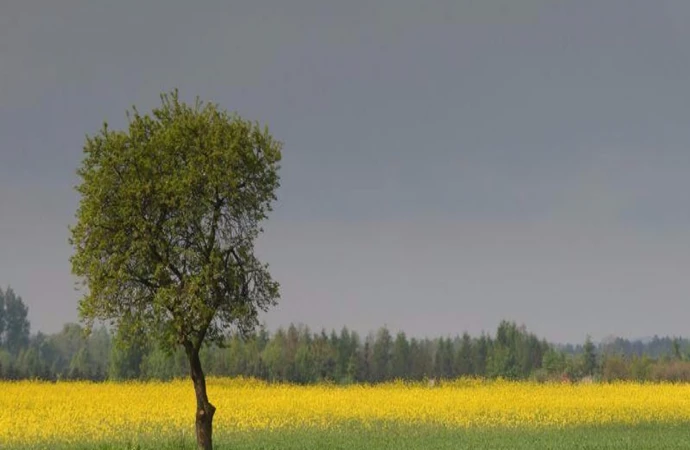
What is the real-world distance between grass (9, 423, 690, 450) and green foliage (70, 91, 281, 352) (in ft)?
19.2

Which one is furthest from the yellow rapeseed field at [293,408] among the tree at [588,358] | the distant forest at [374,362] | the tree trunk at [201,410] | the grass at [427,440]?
the tree at [588,358]

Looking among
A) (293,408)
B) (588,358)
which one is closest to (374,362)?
(588,358)

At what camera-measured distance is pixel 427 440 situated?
132ft

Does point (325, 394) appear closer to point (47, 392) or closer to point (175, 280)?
point (47, 392)

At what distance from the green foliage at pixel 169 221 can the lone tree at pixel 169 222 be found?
36mm

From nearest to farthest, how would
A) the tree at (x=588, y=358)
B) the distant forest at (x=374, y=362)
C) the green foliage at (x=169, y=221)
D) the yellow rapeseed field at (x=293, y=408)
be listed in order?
the green foliage at (x=169, y=221) < the yellow rapeseed field at (x=293, y=408) < the distant forest at (x=374, y=362) < the tree at (x=588, y=358)

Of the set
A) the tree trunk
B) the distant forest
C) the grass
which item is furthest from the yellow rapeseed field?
the distant forest

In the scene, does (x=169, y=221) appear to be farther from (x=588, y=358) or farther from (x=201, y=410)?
(x=588, y=358)

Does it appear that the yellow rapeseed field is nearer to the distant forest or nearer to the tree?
the distant forest

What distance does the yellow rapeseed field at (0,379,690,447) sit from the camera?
4478cm

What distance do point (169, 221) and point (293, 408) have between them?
959 inches

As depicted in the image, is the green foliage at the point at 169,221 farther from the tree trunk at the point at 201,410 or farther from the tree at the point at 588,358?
the tree at the point at 588,358

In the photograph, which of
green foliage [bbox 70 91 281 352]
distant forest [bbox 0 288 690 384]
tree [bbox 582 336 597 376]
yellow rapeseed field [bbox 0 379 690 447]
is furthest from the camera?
tree [bbox 582 336 597 376]

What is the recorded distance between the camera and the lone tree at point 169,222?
3083 centimetres
